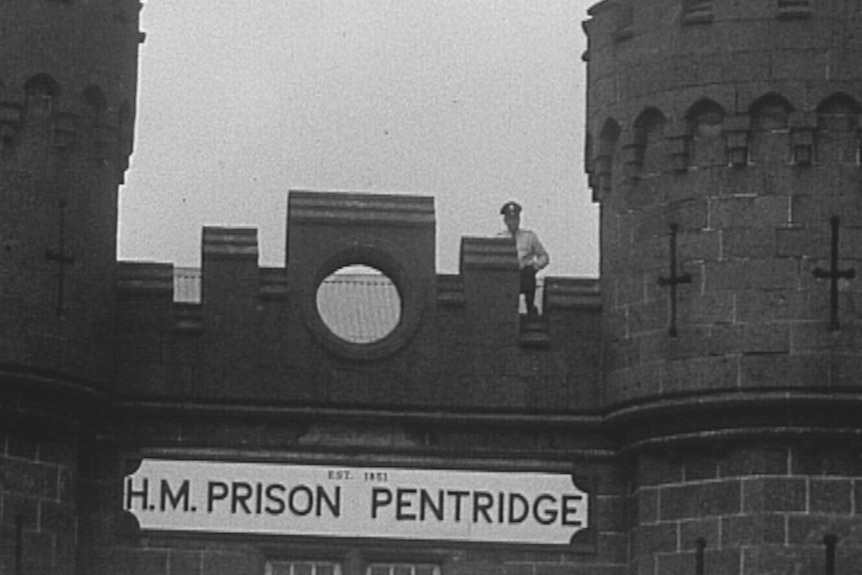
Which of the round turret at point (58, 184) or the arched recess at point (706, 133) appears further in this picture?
the arched recess at point (706, 133)

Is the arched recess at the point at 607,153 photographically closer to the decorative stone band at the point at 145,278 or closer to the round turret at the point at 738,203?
the round turret at the point at 738,203

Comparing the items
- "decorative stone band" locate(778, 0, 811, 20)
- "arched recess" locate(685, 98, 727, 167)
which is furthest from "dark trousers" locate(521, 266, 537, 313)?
"decorative stone band" locate(778, 0, 811, 20)

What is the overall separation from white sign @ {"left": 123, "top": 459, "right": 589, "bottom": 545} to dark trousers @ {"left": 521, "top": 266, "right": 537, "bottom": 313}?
2.23 metres

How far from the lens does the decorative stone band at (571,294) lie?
38812 mm

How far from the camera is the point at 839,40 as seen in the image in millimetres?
38219

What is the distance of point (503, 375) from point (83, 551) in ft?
15.4

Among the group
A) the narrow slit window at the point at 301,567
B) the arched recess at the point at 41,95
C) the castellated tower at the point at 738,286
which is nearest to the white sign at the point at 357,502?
the narrow slit window at the point at 301,567

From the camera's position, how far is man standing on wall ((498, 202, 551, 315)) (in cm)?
3988

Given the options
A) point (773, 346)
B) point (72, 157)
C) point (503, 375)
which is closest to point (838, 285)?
point (773, 346)

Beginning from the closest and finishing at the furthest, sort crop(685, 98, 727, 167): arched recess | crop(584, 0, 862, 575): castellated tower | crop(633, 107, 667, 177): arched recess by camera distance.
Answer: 1. crop(584, 0, 862, 575): castellated tower
2. crop(685, 98, 727, 167): arched recess
3. crop(633, 107, 667, 177): arched recess

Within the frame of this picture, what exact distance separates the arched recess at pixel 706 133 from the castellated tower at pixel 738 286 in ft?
0.07

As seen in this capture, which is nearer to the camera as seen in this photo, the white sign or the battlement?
the white sign

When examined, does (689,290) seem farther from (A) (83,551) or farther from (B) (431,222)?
(A) (83,551)

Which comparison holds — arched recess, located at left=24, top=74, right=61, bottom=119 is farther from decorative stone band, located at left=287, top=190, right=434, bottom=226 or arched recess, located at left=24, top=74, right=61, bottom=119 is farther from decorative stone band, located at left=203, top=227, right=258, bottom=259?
decorative stone band, located at left=287, top=190, right=434, bottom=226
